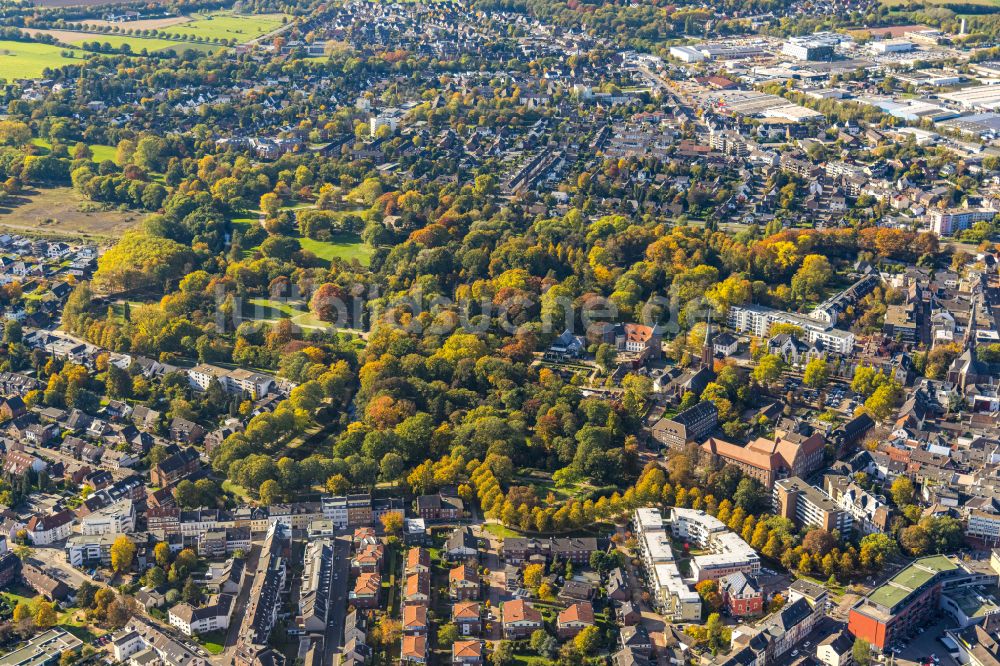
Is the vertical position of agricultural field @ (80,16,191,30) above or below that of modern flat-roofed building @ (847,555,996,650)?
above

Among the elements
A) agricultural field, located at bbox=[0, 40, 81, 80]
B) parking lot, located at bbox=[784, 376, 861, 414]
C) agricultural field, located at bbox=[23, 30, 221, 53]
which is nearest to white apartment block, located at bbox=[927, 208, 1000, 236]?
parking lot, located at bbox=[784, 376, 861, 414]

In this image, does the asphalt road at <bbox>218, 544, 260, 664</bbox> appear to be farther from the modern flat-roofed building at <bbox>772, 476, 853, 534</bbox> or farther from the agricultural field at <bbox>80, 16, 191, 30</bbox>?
the agricultural field at <bbox>80, 16, 191, 30</bbox>

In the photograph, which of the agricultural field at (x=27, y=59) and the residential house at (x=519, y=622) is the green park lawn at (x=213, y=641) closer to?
the residential house at (x=519, y=622)

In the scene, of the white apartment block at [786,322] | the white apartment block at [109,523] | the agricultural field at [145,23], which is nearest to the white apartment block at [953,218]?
the white apartment block at [786,322]

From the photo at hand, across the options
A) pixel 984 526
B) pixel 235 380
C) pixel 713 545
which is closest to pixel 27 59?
pixel 235 380

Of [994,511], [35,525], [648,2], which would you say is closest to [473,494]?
[35,525]

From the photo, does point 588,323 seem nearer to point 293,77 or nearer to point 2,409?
point 2,409
